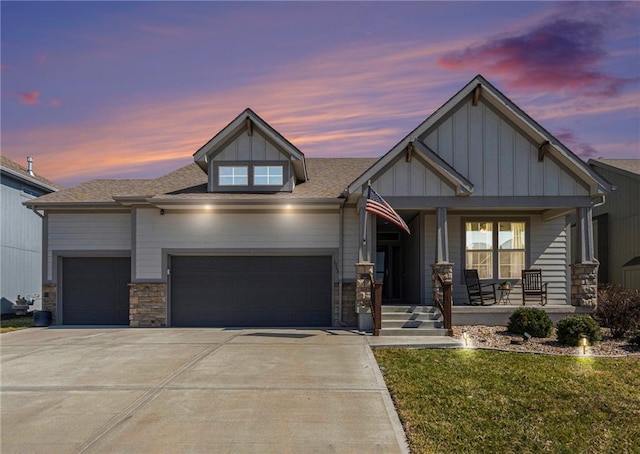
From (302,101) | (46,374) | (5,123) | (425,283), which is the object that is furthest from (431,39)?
(5,123)

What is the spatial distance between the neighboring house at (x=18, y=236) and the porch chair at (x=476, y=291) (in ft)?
59.5

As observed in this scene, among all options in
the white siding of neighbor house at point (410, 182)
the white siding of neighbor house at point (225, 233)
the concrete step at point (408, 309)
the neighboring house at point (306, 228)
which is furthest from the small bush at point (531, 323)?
the white siding of neighbor house at point (225, 233)

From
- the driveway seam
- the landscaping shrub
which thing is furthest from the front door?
the driveway seam

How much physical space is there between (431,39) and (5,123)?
1471 centimetres

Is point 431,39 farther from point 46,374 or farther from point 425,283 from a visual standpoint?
point 46,374

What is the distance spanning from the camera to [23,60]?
1532cm

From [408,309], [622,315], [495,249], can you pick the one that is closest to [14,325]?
[408,309]

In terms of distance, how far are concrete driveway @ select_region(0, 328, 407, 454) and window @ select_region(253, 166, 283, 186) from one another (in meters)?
5.58

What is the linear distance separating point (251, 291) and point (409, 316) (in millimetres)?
4966

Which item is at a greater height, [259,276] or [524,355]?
[259,276]

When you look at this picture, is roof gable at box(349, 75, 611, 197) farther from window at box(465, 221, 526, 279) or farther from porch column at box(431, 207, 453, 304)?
window at box(465, 221, 526, 279)

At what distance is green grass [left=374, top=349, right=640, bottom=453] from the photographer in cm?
562

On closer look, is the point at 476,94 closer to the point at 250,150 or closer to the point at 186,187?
the point at 250,150

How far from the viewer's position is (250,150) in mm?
15141
